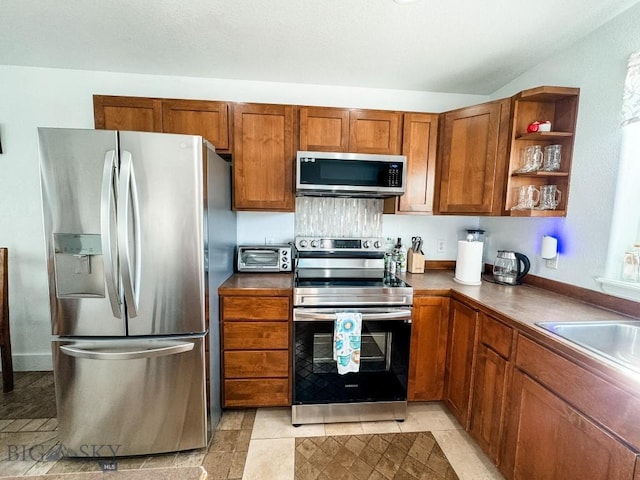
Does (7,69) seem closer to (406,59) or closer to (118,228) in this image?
(118,228)

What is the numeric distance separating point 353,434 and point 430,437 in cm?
49

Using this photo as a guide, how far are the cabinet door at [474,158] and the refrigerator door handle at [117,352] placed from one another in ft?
6.86

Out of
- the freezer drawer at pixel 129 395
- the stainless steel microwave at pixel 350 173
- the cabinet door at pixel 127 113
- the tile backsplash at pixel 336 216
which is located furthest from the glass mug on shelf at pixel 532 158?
the cabinet door at pixel 127 113

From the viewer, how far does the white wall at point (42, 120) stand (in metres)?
2.13

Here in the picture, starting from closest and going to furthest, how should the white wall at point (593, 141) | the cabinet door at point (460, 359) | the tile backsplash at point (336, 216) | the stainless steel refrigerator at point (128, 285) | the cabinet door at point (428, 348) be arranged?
the stainless steel refrigerator at point (128, 285)
the white wall at point (593, 141)
the cabinet door at point (460, 359)
the cabinet door at point (428, 348)
the tile backsplash at point (336, 216)

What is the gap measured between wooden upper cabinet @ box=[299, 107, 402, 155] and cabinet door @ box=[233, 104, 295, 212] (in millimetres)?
142

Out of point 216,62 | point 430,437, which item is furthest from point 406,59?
point 430,437

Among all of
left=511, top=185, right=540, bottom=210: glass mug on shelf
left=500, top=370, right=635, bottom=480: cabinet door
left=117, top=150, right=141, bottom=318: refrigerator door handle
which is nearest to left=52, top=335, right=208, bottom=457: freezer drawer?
left=117, top=150, right=141, bottom=318: refrigerator door handle

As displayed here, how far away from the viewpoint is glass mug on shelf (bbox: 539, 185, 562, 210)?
5.76 feet

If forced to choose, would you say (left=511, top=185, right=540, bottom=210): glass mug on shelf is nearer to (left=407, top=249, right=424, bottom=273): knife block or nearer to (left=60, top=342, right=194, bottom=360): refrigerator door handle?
(left=407, top=249, right=424, bottom=273): knife block

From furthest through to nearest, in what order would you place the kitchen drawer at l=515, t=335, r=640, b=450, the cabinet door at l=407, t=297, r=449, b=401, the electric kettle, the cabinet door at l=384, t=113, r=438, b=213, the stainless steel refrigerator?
the cabinet door at l=384, t=113, r=438, b=213 < the electric kettle < the cabinet door at l=407, t=297, r=449, b=401 < the stainless steel refrigerator < the kitchen drawer at l=515, t=335, r=640, b=450

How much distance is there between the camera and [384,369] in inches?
74.8

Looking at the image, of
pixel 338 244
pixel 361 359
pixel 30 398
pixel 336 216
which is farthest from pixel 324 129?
pixel 30 398

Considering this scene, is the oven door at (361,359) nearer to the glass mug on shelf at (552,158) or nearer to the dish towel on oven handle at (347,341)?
the dish towel on oven handle at (347,341)
